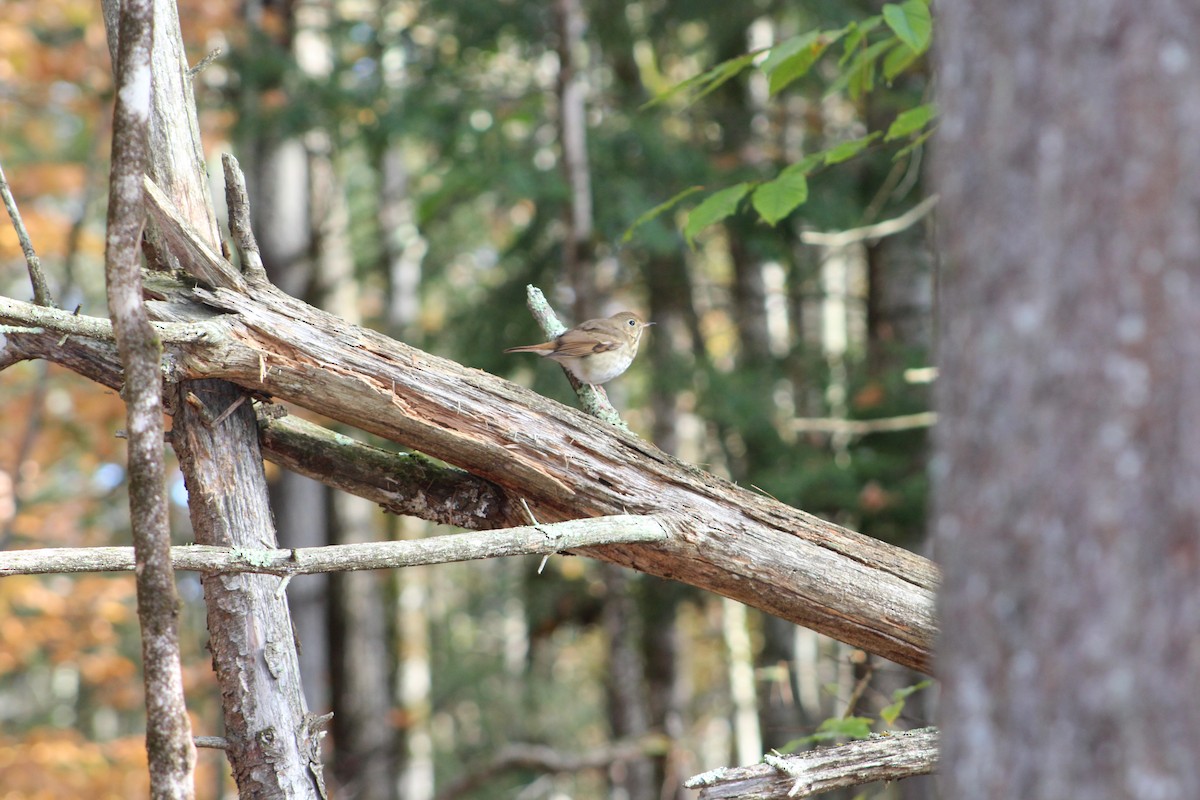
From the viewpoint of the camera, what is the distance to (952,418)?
139 centimetres

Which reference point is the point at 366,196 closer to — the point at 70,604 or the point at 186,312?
the point at 70,604

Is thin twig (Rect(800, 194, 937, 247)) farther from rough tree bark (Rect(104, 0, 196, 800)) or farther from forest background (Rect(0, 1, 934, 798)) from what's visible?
rough tree bark (Rect(104, 0, 196, 800))

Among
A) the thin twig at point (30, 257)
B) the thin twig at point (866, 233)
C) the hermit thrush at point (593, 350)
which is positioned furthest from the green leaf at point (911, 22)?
the thin twig at point (30, 257)

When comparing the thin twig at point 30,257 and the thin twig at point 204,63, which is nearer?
the thin twig at point 30,257

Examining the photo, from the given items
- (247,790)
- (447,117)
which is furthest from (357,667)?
(247,790)

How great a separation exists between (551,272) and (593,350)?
3877 millimetres

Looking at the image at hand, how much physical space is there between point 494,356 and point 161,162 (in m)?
5.34

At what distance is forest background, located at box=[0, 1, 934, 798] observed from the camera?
7.77m

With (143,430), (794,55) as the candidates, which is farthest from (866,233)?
(143,430)

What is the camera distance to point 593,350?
200 inches

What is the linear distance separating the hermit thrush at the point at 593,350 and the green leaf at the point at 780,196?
1.55 m

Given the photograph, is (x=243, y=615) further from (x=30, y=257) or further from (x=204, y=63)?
(x=204, y=63)

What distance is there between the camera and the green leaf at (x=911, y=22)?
2.81m

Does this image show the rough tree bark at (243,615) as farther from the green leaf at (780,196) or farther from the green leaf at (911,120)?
the green leaf at (911,120)
